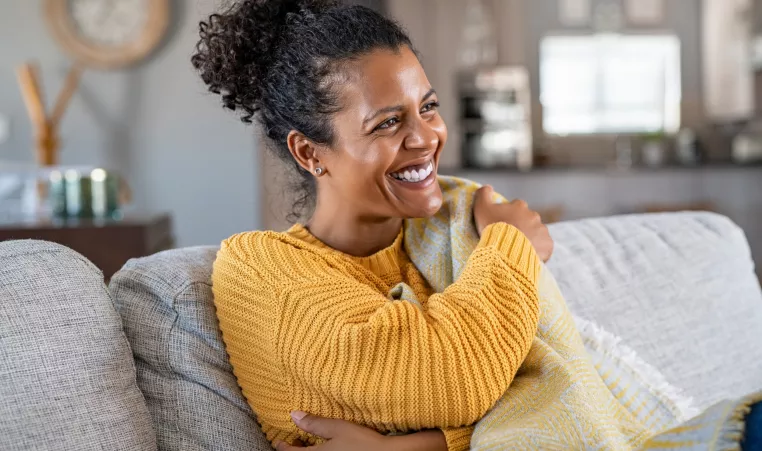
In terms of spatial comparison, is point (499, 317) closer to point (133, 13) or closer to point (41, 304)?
point (41, 304)

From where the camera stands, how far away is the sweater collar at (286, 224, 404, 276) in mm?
1479

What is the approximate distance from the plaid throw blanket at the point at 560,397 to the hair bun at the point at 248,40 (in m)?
0.37

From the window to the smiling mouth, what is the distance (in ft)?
22.4

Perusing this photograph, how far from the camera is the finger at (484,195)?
152cm

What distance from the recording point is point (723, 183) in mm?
5902

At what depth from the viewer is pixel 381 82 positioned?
1.39 m

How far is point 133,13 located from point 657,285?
14.5 ft

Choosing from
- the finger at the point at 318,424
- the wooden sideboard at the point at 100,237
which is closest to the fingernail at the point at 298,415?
the finger at the point at 318,424

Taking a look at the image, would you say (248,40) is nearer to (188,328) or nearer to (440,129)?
(440,129)

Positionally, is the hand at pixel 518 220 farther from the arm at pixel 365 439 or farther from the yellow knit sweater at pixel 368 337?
the arm at pixel 365 439

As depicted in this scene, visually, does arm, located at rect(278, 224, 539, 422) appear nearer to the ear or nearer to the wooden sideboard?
the ear

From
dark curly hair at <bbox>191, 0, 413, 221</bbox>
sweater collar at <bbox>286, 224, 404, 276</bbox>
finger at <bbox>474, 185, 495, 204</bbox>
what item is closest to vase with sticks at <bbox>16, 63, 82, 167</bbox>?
dark curly hair at <bbox>191, 0, 413, 221</bbox>

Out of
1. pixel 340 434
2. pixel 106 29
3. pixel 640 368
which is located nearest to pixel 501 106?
pixel 106 29

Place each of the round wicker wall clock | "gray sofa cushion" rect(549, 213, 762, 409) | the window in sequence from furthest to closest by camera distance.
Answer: the window, the round wicker wall clock, "gray sofa cushion" rect(549, 213, 762, 409)
